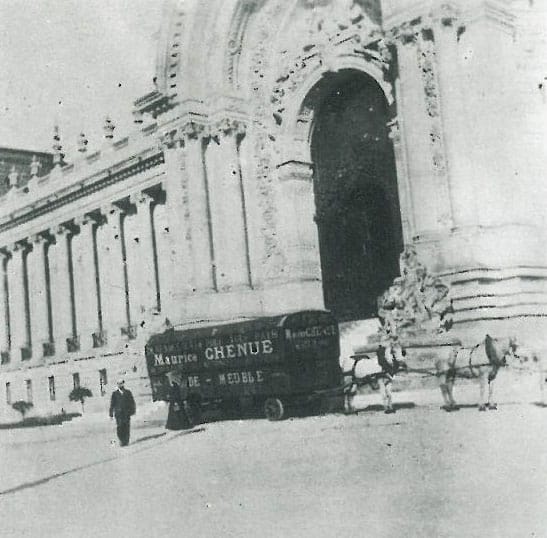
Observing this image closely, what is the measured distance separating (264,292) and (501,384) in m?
11.5

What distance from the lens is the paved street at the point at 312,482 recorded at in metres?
7.37

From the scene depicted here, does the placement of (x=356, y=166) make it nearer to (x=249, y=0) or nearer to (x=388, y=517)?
(x=249, y=0)

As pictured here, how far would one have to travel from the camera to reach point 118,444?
16062mm

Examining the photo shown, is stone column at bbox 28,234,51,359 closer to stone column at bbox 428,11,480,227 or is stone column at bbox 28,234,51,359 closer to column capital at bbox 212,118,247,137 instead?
column capital at bbox 212,118,247,137

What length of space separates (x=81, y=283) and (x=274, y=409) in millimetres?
22775

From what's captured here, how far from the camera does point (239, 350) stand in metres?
16.9

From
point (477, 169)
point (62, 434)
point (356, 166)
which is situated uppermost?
point (356, 166)

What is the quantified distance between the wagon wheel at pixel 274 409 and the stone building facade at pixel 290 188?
4.42m

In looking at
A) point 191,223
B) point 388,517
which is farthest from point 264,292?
point 388,517

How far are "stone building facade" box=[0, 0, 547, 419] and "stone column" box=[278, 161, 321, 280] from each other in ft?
0.15

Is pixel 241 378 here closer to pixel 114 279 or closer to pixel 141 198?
pixel 141 198

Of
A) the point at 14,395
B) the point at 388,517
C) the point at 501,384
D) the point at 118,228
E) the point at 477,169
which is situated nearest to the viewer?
the point at 388,517

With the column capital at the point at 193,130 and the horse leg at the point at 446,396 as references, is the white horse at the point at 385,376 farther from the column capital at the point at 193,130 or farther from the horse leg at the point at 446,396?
the column capital at the point at 193,130

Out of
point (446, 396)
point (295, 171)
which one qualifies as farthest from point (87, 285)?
point (446, 396)
